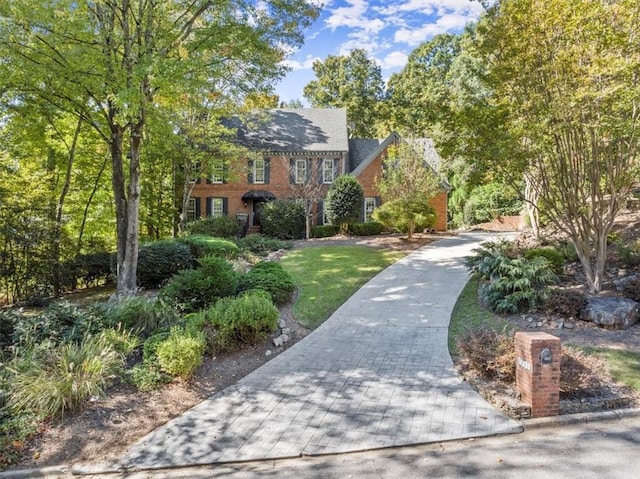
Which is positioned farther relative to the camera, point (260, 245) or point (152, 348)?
point (260, 245)

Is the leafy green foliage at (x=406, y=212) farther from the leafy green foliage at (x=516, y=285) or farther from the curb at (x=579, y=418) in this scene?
the curb at (x=579, y=418)

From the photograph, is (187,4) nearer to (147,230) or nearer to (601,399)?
(601,399)

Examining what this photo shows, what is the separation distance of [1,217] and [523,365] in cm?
1179

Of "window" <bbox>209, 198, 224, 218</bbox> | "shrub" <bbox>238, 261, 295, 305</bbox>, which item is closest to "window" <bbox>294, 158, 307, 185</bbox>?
"window" <bbox>209, 198, 224, 218</bbox>

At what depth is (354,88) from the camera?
131ft

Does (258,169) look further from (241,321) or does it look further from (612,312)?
(612,312)

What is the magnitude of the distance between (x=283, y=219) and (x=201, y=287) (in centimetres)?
1327

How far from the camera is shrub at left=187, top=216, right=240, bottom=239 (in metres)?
20.5

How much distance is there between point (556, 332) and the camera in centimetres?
764

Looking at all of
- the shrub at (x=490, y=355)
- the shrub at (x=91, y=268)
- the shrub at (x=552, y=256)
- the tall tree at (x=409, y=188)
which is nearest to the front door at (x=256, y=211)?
the tall tree at (x=409, y=188)

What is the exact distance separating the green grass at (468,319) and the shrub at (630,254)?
150 inches

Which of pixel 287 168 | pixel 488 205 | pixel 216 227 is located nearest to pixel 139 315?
pixel 216 227

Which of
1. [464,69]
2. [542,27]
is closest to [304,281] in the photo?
[542,27]

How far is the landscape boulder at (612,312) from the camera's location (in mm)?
7699
